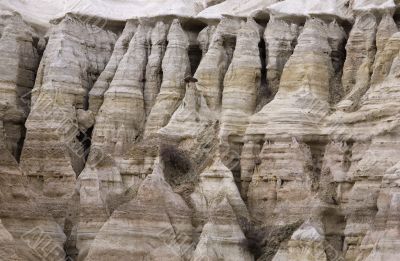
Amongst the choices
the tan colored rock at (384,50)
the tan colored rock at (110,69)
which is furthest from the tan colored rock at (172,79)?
the tan colored rock at (384,50)

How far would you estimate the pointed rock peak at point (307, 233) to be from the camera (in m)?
31.3

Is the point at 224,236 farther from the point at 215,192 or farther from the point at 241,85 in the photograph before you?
the point at 241,85

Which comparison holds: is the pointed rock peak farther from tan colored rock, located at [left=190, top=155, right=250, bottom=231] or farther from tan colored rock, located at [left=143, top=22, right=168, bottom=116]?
tan colored rock, located at [left=143, top=22, right=168, bottom=116]

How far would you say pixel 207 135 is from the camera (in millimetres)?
38219

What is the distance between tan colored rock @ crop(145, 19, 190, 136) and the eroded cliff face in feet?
0.15

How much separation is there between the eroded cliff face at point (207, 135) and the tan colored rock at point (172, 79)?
0.15ft

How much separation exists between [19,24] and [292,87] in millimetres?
11392

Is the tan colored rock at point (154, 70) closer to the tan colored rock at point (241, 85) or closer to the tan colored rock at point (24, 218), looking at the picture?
the tan colored rock at point (241, 85)

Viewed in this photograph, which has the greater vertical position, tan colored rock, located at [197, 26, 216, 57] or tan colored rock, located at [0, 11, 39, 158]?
tan colored rock, located at [197, 26, 216, 57]

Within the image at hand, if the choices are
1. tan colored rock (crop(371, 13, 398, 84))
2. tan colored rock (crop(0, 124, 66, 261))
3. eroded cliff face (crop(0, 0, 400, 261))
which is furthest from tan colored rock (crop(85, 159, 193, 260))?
tan colored rock (crop(371, 13, 398, 84))

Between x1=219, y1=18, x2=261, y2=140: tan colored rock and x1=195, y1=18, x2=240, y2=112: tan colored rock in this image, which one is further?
x1=195, y1=18, x2=240, y2=112: tan colored rock

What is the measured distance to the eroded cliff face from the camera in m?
33.6

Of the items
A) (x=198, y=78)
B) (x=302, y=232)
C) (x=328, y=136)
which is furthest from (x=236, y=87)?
(x=302, y=232)

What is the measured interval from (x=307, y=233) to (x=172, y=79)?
35.4 feet
